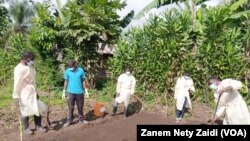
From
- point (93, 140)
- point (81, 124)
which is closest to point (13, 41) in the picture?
point (81, 124)

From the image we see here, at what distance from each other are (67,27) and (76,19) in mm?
549

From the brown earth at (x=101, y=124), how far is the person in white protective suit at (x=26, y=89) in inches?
20.6

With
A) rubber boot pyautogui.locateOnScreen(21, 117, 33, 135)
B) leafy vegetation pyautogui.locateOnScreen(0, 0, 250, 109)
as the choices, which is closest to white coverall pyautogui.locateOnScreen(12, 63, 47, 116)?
rubber boot pyautogui.locateOnScreen(21, 117, 33, 135)

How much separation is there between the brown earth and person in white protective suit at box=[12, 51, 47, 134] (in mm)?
522

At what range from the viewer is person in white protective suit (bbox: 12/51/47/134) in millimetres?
8688

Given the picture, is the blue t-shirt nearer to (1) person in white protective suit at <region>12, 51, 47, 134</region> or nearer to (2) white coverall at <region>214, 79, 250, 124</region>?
(1) person in white protective suit at <region>12, 51, 47, 134</region>

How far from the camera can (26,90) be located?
29.1 ft

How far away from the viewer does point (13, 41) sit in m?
18.1

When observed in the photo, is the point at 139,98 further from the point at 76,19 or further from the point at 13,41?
the point at 13,41

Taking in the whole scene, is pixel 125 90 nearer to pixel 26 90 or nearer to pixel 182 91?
pixel 182 91

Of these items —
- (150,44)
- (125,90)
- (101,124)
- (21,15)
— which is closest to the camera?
(101,124)

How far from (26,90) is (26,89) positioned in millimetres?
21

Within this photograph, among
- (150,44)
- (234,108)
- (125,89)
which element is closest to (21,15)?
(150,44)

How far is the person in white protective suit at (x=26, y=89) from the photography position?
28.5 feet
